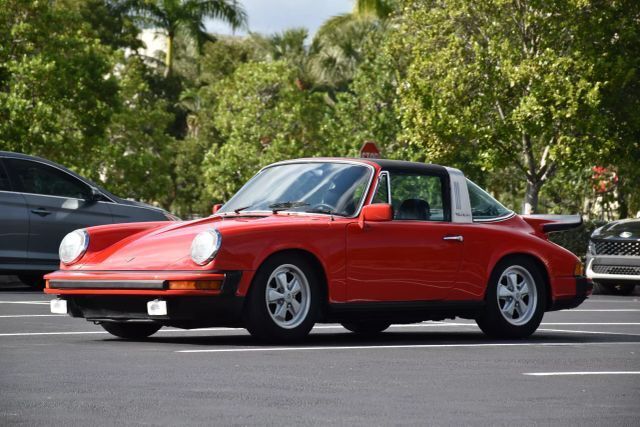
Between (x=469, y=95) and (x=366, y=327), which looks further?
(x=469, y=95)

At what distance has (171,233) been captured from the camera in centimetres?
1134

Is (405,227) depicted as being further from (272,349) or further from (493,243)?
(272,349)

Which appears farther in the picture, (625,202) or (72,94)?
(625,202)

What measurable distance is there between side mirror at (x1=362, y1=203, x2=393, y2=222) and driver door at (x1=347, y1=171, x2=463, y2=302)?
154mm

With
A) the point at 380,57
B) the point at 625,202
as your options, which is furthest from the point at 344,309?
the point at 380,57

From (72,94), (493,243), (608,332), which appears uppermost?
(72,94)

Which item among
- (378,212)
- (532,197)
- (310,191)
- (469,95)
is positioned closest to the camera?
(378,212)

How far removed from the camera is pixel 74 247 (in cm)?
1173

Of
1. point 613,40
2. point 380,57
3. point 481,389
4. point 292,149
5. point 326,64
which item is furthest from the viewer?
point 326,64

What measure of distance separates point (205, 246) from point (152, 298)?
1.81 ft

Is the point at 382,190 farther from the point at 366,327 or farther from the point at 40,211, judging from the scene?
the point at 40,211

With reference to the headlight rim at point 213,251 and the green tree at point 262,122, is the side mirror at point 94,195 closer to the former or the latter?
the headlight rim at point 213,251

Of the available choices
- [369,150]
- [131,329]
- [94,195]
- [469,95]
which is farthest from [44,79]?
[131,329]

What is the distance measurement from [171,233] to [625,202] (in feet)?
95.7
